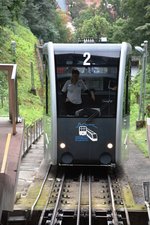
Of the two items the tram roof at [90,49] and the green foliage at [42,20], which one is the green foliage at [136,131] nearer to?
the tram roof at [90,49]

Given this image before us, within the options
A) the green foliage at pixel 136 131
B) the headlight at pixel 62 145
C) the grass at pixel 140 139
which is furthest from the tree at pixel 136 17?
the headlight at pixel 62 145

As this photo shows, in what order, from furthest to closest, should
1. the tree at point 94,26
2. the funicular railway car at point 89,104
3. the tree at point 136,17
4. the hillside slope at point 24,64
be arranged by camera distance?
1. the tree at point 94,26
2. the tree at point 136,17
3. the hillside slope at point 24,64
4. the funicular railway car at point 89,104

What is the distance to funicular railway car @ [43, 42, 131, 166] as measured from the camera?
1205 centimetres

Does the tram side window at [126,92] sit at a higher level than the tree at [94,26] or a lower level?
lower

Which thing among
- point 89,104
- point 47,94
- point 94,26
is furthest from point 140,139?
point 94,26

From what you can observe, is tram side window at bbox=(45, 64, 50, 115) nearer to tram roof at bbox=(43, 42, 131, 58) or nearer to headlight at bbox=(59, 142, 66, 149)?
tram roof at bbox=(43, 42, 131, 58)

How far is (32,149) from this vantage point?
19797mm

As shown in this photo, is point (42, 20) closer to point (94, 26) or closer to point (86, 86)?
point (94, 26)

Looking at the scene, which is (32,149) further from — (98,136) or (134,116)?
(134,116)

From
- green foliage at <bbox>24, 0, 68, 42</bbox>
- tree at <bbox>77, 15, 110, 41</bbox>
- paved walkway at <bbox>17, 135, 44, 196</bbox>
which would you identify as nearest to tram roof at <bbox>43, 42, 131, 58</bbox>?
paved walkway at <bbox>17, 135, 44, 196</bbox>

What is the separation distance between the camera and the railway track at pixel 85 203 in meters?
9.06

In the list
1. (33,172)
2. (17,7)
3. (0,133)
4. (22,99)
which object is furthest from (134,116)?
(0,133)

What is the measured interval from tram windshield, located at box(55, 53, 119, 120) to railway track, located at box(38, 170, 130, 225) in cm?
159

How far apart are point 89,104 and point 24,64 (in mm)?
35745
